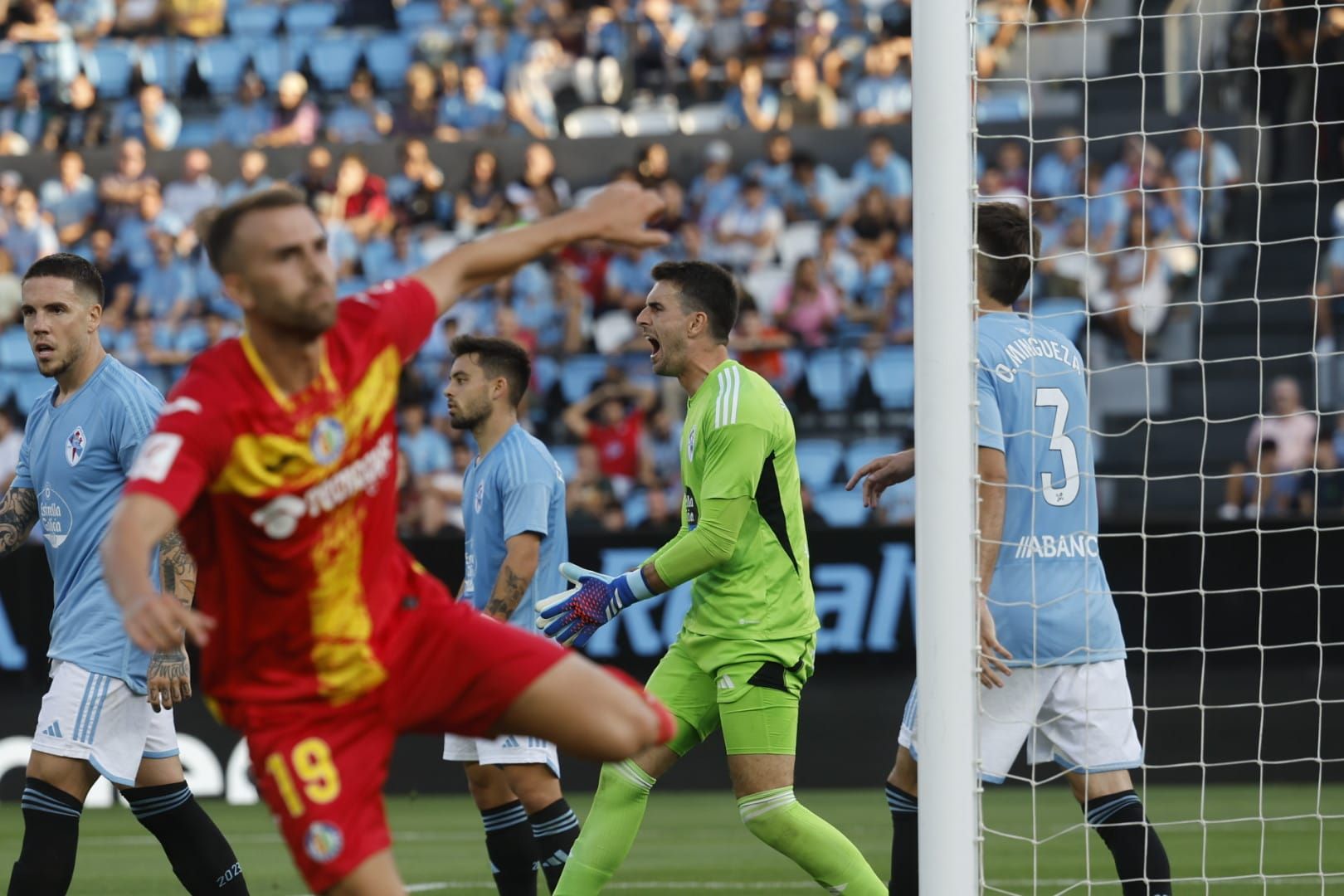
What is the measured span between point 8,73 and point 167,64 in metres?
1.88

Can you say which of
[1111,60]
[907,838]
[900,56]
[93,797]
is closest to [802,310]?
[900,56]

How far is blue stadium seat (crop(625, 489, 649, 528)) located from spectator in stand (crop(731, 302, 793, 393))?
5.00 ft

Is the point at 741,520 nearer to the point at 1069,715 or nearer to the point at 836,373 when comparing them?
the point at 1069,715

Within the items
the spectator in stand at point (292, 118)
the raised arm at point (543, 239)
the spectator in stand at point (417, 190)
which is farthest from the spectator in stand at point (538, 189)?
the raised arm at point (543, 239)

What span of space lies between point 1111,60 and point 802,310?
17.8ft

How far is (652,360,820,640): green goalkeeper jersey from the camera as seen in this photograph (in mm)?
6195

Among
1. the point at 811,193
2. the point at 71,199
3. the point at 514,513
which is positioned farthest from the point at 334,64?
the point at 514,513

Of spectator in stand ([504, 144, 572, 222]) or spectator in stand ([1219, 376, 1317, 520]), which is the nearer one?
spectator in stand ([1219, 376, 1317, 520])

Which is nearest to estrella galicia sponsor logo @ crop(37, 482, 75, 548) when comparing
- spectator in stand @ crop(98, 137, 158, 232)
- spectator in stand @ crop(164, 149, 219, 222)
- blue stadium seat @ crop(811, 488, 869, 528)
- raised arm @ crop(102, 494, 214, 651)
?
raised arm @ crop(102, 494, 214, 651)

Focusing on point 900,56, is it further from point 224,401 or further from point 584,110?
point 224,401

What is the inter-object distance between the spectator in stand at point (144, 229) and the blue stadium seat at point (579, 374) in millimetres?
4807

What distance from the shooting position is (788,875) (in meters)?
8.73

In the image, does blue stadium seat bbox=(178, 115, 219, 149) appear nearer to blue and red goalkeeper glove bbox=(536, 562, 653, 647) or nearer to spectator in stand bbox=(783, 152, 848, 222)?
spectator in stand bbox=(783, 152, 848, 222)

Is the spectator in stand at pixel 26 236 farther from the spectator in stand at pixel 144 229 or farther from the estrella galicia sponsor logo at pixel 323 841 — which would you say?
the estrella galicia sponsor logo at pixel 323 841
